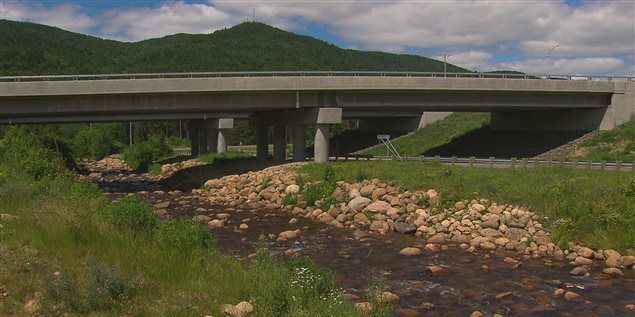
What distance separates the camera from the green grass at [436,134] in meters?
65.2

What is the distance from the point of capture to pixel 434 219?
26156mm

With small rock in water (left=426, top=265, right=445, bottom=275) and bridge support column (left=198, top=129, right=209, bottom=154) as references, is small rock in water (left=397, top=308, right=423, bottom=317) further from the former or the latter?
bridge support column (left=198, top=129, right=209, bottom=154)

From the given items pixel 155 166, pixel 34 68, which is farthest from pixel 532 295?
pixel 34 68

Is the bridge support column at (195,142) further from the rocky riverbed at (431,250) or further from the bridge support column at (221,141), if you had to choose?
the rocky riverbed at (431,250)

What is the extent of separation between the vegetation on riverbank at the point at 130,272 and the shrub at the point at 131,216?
0.10 feet

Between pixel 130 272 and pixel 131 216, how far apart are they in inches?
168

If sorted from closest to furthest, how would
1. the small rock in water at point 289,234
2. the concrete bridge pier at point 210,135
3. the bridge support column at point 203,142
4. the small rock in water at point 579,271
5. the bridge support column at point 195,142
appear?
the small rock in water at point 579,271, the small rock in water at point 289,234, the concrete bridge pier at point 210,135, the bridge support column at point 203,142, the bridge support column at point 195,142

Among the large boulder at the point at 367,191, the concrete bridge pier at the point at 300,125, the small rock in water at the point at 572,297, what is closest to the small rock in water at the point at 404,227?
the large boulder at the point at 367,191

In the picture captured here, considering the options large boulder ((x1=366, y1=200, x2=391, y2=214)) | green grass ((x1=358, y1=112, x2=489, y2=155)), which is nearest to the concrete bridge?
green grass ((x1=358, y1=112, x2=489, y2=155))

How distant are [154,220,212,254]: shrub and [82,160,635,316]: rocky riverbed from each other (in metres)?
2.87

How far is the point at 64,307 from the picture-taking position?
10.3 metres

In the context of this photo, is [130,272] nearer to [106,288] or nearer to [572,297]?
[106,288]

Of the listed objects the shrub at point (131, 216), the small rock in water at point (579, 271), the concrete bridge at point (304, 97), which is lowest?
the small rock in water at point (579, 271)

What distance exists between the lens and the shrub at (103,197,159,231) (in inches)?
636
